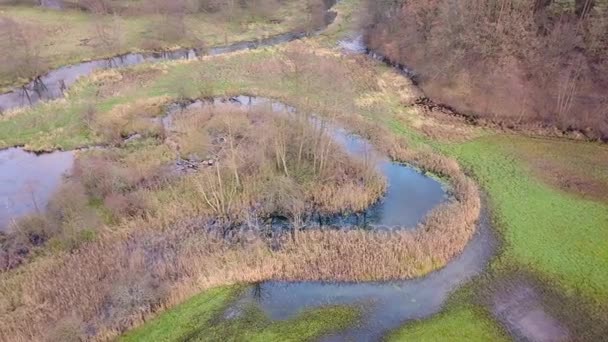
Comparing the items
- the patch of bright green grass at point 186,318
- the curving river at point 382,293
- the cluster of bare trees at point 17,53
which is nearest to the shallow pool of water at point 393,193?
the curving river at point 382,293

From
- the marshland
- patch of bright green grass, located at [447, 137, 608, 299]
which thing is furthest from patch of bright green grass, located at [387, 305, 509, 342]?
patch of bright green grass, located at [447, 137, 608, 299]

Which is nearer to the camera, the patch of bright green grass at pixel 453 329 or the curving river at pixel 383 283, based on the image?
the patch of bright green grass at pixel 453 329

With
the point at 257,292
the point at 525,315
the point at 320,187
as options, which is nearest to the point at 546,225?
the point at 525,315

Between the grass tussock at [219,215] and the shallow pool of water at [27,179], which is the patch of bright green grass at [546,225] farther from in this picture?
the shallow pool of water at [27,179]

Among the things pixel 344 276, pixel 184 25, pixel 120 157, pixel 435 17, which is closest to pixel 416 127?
pixel 435 17

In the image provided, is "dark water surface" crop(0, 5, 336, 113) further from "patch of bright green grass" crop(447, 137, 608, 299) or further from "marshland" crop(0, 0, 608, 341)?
"patch of bright green grass" crop(447, 137, 608, 299)

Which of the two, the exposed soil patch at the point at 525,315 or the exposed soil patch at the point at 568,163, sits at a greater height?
the exposed soil patch at the point at 568,163

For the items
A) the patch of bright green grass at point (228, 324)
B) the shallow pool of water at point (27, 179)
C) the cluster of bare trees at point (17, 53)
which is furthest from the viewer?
the cluster of bare trees at point (17, 53)
